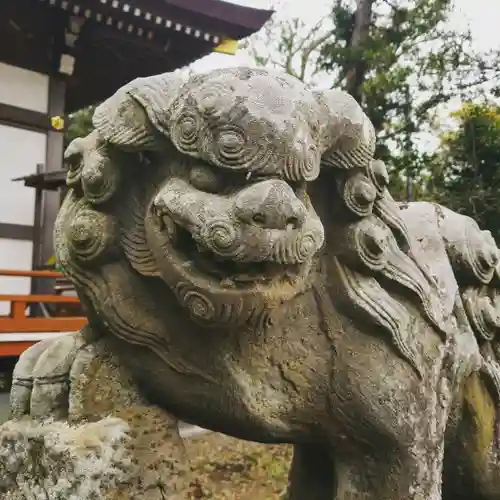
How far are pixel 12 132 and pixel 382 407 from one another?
512 cm

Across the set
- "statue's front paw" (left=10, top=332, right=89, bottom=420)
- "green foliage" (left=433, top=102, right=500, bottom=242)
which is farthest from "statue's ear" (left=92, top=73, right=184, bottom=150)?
"green foliage" (left=433, top=102, right=500, bottom=242)

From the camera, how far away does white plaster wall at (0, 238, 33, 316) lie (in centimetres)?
557

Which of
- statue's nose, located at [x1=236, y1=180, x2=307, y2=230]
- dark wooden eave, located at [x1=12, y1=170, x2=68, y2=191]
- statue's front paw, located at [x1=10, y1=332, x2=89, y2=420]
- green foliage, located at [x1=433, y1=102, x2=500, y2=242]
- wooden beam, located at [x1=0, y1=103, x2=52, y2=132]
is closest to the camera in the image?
statue's nose, located at [x1=236, y1=180, x2=307, y2=230]

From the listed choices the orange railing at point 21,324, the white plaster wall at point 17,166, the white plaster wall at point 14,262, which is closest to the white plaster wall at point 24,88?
the white plaster wall at point 17,166

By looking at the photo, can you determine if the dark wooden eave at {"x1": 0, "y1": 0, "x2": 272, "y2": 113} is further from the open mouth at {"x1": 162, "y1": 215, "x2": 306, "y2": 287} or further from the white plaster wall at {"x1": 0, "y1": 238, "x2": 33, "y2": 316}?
the open mouth at {"x1": 162, "y1": 215, "x2": 306, "y2": 287}

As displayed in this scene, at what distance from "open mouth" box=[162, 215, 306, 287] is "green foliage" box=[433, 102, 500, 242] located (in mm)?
8527

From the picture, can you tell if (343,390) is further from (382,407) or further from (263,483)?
(263,483)

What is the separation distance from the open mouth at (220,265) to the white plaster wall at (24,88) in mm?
5022

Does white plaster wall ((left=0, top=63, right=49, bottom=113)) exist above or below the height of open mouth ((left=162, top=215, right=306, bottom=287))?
above

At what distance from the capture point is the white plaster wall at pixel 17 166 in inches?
220

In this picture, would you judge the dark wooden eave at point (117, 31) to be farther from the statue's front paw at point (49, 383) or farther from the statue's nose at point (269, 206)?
the statue's nose at point (269, 206)

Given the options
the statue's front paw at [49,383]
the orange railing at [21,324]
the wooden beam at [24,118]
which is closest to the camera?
the statue's front paw at [49,383]

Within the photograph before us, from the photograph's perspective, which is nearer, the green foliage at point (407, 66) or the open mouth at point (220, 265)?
the open mouth at point (220, 265)

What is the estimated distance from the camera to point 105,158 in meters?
1.00
